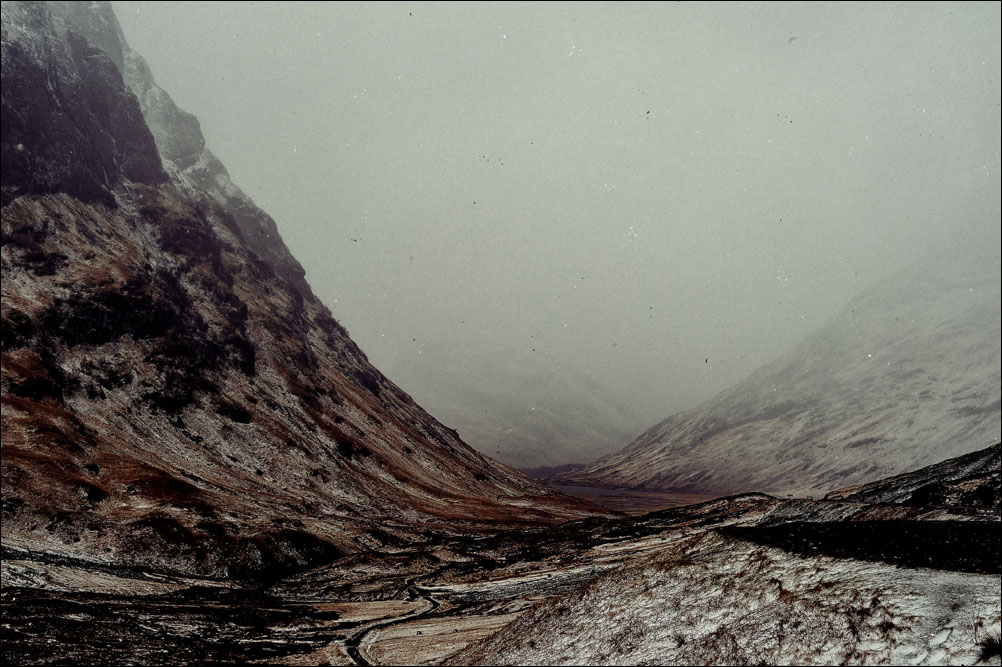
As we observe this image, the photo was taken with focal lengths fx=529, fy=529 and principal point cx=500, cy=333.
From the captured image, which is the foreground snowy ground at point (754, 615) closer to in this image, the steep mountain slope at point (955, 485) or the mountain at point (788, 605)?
the mountain at point (788, 605)

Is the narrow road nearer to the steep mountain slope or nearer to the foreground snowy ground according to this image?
the foreground snowy ground

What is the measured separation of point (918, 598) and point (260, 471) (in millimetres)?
121867

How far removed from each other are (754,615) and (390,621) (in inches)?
1414

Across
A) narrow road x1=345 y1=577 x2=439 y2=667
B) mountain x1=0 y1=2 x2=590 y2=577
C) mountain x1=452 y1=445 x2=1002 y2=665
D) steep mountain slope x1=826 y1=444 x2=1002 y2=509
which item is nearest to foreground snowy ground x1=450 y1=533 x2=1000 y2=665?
mountain x1=452 y1=445 x2=1002 y2=665

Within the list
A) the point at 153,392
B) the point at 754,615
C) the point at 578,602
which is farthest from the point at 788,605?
the point at 153,392

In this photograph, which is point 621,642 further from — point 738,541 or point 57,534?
point 57,534

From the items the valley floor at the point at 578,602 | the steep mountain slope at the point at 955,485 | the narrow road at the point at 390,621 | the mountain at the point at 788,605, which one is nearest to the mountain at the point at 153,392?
the valley floor at the point at 578,602

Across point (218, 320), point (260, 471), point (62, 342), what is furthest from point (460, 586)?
point (218, 320)

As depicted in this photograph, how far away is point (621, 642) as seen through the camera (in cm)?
1544

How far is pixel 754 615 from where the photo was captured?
14.5m

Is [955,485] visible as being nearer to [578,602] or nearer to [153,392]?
[578,602]

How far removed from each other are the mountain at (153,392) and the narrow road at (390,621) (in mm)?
24202

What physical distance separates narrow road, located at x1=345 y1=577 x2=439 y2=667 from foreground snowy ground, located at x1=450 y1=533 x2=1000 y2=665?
17.7 m

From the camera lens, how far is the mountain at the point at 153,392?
71.2 metres
